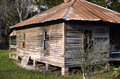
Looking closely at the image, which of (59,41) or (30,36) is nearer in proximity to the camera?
(59,41)

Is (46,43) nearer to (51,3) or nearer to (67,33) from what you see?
(67,33)

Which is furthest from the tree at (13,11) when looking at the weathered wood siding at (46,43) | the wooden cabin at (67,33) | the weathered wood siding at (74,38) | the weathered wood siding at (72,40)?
the weathered wood siding at (72,40)

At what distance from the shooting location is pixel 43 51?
1288 cm

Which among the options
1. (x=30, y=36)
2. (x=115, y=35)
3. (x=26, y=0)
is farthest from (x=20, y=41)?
(x=26, y=0)

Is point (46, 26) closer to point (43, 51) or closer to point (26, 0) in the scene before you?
point (43, 51)

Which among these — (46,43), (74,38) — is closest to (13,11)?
(46,43)

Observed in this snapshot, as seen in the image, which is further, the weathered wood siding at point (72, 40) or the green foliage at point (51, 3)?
the green foliage at point (51, 3)

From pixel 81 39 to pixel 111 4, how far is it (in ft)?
59.3

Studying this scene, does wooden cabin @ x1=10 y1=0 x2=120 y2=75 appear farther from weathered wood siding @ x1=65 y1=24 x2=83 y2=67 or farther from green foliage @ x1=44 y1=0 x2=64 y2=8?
green foliage @ x1=44 y1=0 x2=64 y2=8

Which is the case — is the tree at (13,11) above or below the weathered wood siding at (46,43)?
above

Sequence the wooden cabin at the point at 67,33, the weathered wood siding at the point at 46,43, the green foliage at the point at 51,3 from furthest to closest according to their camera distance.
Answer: the green foliage at the point at 51,3 → the weathered wood siding at the point at 46,43 → the wooden cabin at the point at 67,33

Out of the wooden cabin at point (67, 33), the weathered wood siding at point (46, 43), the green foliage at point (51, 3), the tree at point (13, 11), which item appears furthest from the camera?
the tree at point (13, 11)

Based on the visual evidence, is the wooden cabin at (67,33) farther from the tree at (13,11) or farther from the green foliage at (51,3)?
the tree at (13,11)

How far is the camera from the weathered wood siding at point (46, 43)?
35.4 feet
